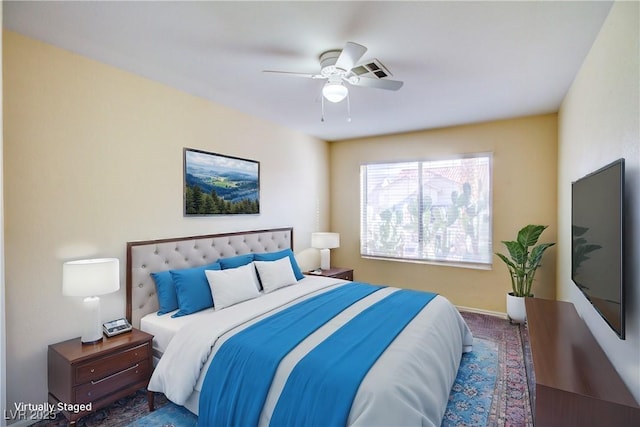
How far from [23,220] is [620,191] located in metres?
3.42

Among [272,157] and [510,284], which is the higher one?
[272,157]

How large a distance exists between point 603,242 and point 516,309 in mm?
2364

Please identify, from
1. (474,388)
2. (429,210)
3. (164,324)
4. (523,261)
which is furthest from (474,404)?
(429,210)

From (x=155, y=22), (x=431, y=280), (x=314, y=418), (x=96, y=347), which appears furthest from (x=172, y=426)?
(x=431, y=280)

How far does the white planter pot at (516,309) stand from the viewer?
12.1 feet

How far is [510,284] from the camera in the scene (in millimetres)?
4137

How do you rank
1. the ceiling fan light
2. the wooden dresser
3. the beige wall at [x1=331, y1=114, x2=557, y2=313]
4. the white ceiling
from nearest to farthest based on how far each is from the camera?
1. the wooden dresser
2. the white ceiling
3. the ceiling fan light
4. the beige wall at [x1=331, y1=114, x2=557, y2=313]

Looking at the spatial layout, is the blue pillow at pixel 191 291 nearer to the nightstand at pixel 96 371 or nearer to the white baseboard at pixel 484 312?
the nightstand at pixel 96 371

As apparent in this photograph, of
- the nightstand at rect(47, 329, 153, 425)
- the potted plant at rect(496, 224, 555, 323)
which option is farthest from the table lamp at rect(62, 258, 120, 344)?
the potted plant at rect(496, 224, 555, 323)

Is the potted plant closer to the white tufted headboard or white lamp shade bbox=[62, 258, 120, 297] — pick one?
the white tufted headboard

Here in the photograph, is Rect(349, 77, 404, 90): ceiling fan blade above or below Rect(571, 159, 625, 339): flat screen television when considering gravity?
above

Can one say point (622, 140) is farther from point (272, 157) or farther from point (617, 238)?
point (272, 157)

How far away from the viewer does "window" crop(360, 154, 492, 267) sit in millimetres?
4297

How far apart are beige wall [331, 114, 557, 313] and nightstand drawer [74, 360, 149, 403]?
138 inches
